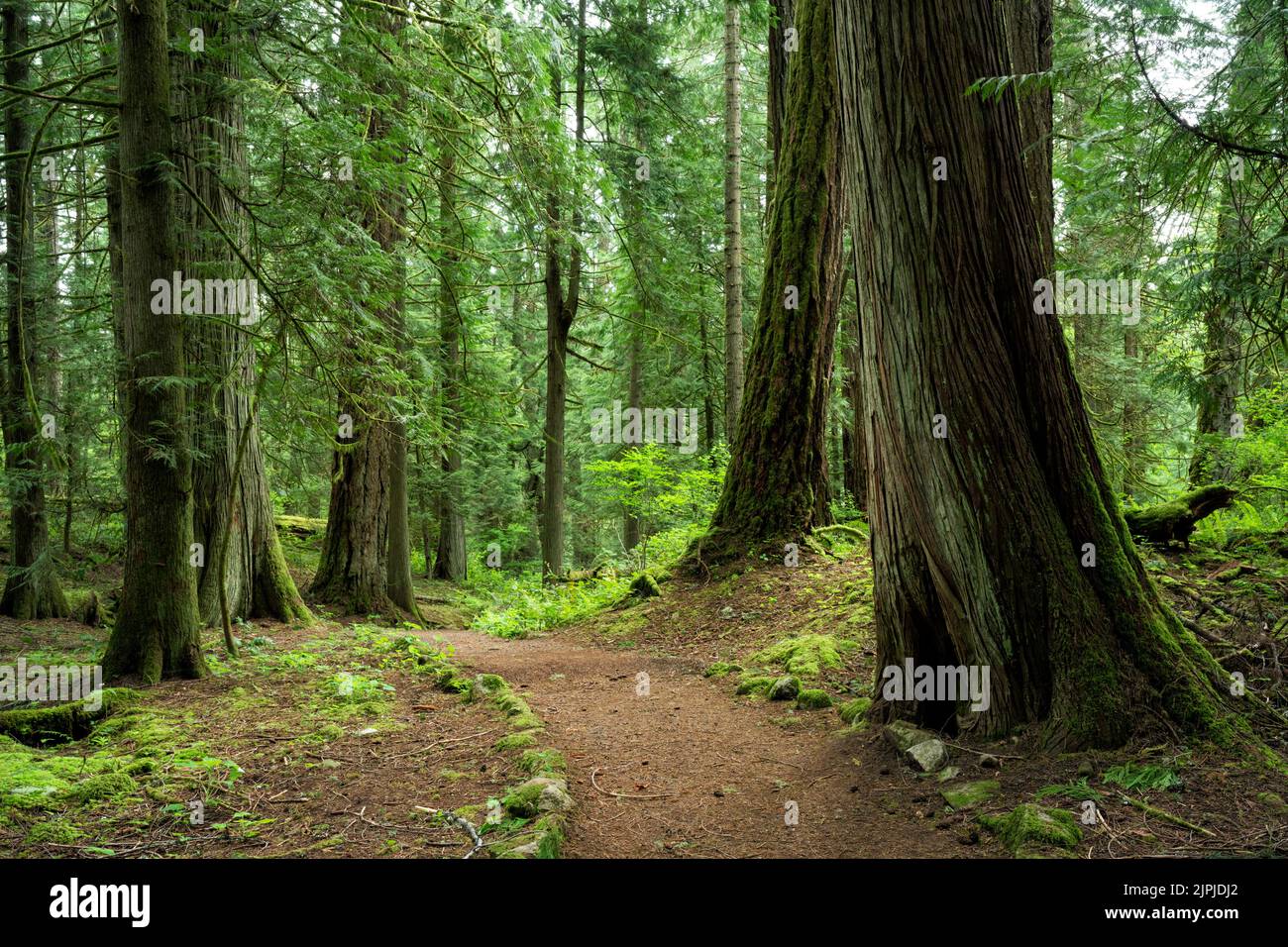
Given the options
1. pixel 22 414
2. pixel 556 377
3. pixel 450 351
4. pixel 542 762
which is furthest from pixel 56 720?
pixel 450 351

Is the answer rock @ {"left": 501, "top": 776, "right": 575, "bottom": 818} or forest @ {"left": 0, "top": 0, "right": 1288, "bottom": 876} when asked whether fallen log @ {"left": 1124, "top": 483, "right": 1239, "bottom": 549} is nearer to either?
forest @ {"left": 0, "top": 0, "right": 1288, "bottom": 876}

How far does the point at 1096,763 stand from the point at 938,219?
2838 mm

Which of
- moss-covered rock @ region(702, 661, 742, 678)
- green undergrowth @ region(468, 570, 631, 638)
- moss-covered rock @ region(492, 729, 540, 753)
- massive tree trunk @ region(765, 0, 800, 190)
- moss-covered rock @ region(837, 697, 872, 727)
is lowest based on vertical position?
green undergrowth @ region(468, 570, 631, 638)

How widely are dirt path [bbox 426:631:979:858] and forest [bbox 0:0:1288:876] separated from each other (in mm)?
33

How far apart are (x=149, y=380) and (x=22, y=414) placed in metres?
4.90

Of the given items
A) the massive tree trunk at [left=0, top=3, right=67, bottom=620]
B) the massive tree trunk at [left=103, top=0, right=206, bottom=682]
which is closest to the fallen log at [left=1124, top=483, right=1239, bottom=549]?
the massive tree trunk at [left=103, top=0, right=206, bottom=682]

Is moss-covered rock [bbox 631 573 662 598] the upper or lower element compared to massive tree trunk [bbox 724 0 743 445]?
lower

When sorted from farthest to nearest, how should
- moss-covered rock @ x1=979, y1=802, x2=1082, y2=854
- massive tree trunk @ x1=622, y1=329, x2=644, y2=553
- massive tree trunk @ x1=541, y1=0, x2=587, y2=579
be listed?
massive tree trunk @ x1=622, y1=329, x2=644, y2=553
massive tree trunk @ x1=541, y1=0, x2=587, y2=579
moss-covered rock @ x1=979, y1=802, x2=1082, y2=854

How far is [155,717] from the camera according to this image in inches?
183

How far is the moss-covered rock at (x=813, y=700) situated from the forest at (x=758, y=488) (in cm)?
3

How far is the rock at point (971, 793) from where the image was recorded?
11.1 ft

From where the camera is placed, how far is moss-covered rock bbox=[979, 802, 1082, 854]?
2.88 metres

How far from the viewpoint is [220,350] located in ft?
22.9

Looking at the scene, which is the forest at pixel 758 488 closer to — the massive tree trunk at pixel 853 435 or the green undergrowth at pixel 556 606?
the green undergrowth at pixel 556 606
